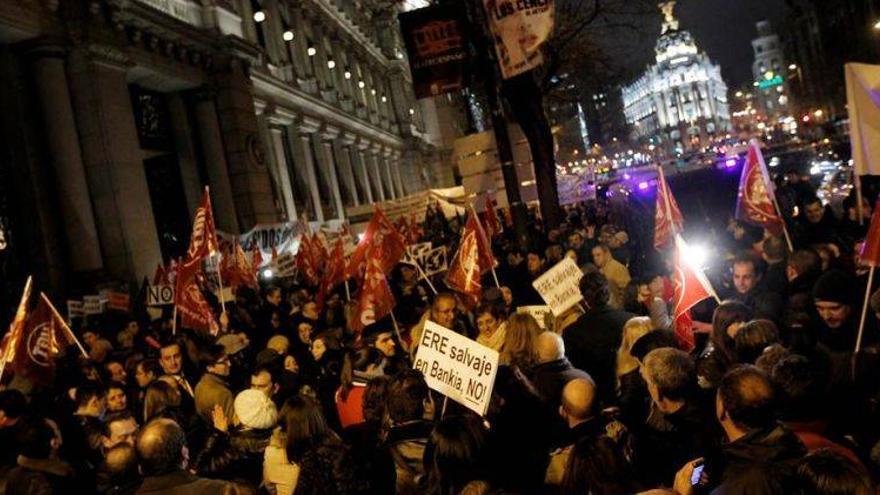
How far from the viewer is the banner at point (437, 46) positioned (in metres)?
12.9

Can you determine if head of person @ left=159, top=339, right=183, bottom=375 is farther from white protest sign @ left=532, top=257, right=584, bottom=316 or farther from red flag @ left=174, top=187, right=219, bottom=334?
white protest sign @ left=532, top=257, right=584, bottom=316

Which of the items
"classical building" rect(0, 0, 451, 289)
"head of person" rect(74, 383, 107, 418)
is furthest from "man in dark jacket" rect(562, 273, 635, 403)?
"classical building" rect(0, 0, 451, 289)

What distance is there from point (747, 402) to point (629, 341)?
2110 millimetres

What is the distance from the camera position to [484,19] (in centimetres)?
1385

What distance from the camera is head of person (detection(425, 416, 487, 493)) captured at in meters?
3.49

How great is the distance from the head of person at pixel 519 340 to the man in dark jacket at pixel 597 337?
0.33m

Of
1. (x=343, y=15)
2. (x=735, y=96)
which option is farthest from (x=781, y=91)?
(x=343, y=15)

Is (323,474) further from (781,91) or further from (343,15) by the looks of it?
(781,91)

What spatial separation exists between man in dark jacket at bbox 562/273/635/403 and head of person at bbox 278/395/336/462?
223cm

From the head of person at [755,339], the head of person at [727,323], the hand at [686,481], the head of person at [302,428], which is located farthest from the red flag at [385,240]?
the hand at [686,481]

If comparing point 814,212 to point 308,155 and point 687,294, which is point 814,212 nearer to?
point 687,294

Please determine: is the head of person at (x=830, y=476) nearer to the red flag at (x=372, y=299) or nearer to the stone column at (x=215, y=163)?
the red flag at (x=372, y=299)

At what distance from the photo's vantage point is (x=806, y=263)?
19.8 ft

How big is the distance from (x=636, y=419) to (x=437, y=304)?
2.67 m
